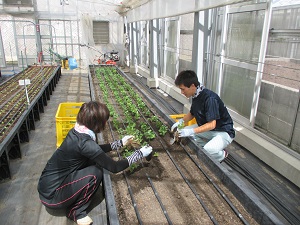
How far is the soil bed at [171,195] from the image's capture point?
218cm

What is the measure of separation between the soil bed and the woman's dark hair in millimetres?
747

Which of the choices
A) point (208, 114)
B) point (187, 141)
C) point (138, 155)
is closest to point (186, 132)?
point (187, 141)

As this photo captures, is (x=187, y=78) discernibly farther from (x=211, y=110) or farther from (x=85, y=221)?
(x=85, y=221)

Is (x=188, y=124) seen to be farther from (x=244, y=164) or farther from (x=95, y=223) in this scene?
(x=95, y=223)

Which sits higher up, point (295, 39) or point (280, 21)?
point (280, 21)

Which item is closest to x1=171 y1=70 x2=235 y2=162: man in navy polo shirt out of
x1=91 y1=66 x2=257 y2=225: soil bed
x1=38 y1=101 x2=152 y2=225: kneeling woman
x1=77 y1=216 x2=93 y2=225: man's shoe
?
x1=91 y1=66 x2=257 y2=225: soil bed

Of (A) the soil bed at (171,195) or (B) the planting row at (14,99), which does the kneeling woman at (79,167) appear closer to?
(A) the soil bed at (171,195)

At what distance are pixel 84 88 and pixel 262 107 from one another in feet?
21.0

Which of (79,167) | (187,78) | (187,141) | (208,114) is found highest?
(187,78)

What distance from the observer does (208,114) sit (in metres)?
3.06

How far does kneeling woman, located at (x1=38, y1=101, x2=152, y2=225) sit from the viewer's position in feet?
7.16

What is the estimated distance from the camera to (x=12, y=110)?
4734mm

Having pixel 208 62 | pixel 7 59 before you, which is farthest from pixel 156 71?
pixel 7 59

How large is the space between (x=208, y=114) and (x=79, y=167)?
5.45 ft
